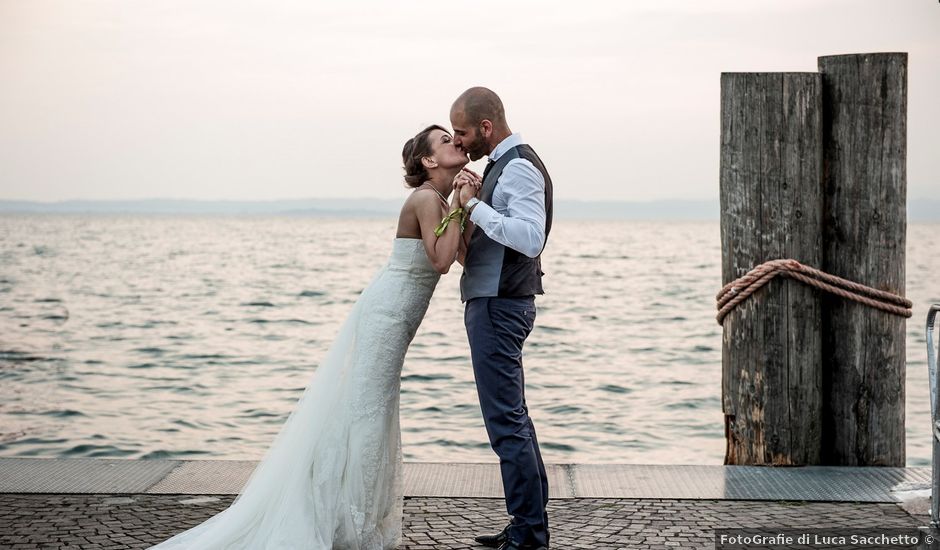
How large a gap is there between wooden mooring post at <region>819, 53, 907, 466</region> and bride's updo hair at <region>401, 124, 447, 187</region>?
247 cm

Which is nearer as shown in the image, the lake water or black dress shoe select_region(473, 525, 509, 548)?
black dress shoe select_region(473, 525, 509, 548)

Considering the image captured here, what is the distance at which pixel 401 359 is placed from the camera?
4695 mm

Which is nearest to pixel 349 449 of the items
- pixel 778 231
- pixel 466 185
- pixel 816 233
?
pixel 466 185

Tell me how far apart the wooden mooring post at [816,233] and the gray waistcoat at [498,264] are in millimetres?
1793

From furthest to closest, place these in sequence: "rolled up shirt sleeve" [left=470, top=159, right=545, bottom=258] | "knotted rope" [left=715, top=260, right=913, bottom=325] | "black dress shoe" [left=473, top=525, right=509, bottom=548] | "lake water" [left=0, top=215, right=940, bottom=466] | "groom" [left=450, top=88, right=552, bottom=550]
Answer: "lake water" [left=0, top=215, right=940, bottom=466] < "knotted rope" [left=715, top=260, right=913, bottom=325] < "black dress shoe" [left=473, top=525, right=509, bottom=548] < "groom" [left=450, top=88, right=552, bottom=550] < "rolled up shirt sleeve" [left=470, top=159, right=545, bottom=258]

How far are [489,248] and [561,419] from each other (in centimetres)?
702

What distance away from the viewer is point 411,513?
5031 millimetres

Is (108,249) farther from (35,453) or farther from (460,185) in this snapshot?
(460,185)

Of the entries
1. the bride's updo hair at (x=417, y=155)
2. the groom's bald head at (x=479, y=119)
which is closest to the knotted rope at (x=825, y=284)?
the groom's bald head at (x=479, y=119)

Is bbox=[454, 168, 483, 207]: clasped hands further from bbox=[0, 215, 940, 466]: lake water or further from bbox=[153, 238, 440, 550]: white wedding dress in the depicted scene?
bbox=[0, 215, 940, 466]: lake water

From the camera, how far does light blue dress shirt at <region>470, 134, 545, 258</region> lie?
4.18 meters

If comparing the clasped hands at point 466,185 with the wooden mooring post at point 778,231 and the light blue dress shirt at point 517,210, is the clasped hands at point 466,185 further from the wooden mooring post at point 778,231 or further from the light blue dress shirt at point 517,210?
the wooden mooring post at point 778,231

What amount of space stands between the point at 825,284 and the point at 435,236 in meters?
2.46

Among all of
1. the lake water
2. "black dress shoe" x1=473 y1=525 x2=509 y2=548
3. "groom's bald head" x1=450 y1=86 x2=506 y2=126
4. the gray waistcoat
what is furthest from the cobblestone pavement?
the lake water
